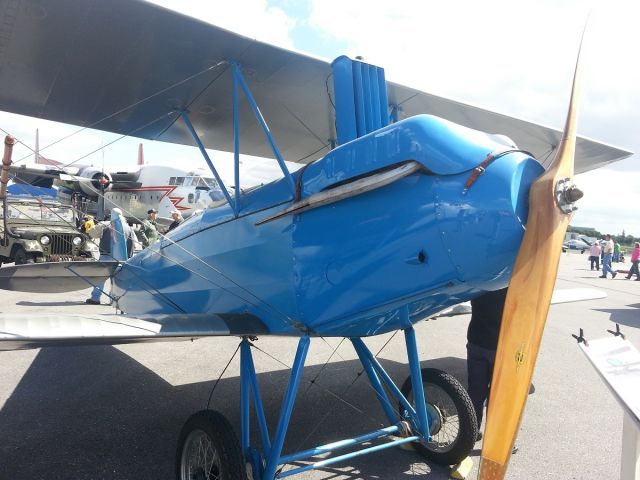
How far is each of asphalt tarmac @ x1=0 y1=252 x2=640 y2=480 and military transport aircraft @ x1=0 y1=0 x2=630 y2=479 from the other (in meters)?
0.48

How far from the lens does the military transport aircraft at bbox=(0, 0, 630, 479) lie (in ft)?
5.88

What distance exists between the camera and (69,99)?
3764 millimetres

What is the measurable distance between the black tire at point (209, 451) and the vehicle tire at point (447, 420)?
58.7 inches

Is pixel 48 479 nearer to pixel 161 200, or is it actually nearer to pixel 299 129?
pixel 299 129

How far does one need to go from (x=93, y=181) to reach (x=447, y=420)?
2303cm

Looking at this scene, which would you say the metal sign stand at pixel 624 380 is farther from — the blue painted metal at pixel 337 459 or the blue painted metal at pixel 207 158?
the blue painted metal at pixel 207 158

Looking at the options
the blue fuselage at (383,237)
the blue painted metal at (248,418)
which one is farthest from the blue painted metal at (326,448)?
the blue fuselage at (383,237)

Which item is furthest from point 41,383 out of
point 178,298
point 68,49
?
point 68,49

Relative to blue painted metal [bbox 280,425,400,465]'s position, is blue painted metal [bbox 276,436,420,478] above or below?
below

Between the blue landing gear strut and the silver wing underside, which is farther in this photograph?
the blue landing gear strut

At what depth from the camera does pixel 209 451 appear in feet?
8.55

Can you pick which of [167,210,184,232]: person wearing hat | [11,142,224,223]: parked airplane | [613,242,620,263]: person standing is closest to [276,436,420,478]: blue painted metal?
[167,210,184,232]: person wearing hat

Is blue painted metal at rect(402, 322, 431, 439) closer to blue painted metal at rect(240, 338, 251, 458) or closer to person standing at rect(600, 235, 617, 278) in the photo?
blue painted metal at rect(240, 338, 251, 458)

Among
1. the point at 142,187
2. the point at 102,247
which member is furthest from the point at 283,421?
the point at 142,187
